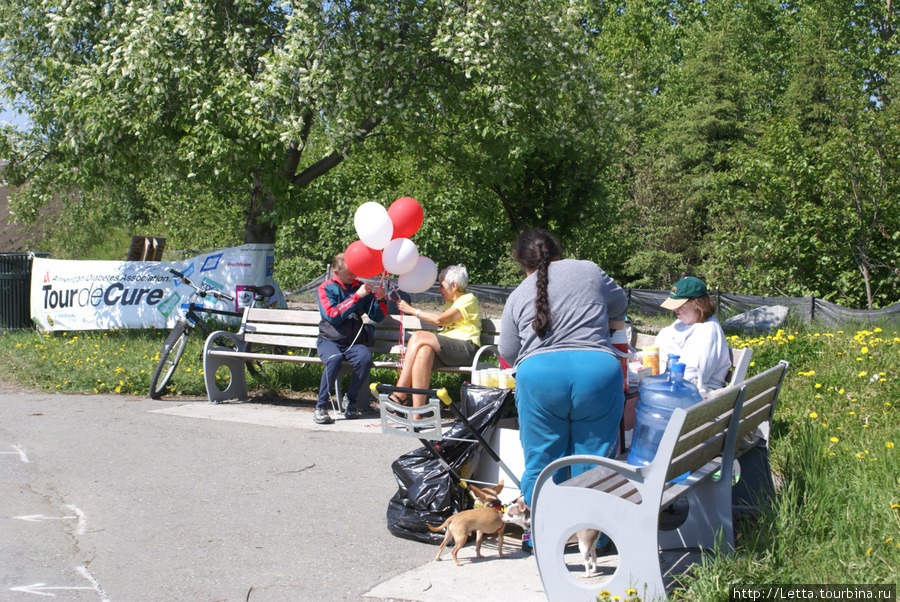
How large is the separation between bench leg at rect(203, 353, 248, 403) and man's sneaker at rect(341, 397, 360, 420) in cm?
162

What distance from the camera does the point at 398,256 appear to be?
685 cm

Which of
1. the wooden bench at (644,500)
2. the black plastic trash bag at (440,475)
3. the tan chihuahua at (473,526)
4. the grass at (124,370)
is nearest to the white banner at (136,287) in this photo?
the grass at (124,370)

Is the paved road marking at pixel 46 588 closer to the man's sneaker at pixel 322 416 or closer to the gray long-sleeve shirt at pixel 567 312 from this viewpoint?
the gray long-sleeve shirt at pixel 567 312

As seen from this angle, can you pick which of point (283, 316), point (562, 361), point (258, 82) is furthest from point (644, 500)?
point (258, 82)

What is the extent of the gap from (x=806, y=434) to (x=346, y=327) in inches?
167

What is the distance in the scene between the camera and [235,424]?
7.32 metres

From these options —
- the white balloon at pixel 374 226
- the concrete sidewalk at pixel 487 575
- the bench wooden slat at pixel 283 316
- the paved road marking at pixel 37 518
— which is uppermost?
the white balloon at pixel 374 226

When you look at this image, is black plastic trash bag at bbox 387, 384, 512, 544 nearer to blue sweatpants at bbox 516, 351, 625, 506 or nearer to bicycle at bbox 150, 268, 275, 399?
blue sweatpants at bbox 516, 351, 625, 506

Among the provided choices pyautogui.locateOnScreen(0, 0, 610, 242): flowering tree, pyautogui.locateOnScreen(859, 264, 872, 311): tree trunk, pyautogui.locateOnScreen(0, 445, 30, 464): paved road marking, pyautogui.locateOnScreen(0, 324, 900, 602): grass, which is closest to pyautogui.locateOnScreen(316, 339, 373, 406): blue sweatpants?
pyautogui.locateOnScreen(0, 324, 900, 602): grass

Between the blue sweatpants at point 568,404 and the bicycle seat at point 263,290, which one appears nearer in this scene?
the blue sweatpants at point 568,404

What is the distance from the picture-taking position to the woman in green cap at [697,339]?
4.86m

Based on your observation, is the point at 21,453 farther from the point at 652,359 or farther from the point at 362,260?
the point at 652,359

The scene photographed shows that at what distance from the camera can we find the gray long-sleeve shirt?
3871mm

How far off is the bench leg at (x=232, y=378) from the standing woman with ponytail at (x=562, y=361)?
→ 5.04 metres
